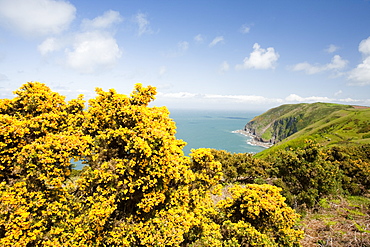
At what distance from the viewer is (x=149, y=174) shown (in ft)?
30.9

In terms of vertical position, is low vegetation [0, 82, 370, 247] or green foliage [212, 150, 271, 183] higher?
low vegetation [0, 82, 370, 247]

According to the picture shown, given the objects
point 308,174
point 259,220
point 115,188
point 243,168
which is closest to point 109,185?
point 115,188

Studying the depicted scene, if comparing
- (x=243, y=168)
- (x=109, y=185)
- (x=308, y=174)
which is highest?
(x=109, y=185)

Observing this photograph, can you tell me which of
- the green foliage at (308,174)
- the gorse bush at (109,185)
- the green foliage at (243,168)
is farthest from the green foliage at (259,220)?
the green foliage at (243,168)

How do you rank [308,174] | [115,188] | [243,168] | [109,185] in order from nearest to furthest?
[109,185] → [115,188] → [308,174] → [243,168]

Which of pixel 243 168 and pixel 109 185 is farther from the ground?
pixel 109 185

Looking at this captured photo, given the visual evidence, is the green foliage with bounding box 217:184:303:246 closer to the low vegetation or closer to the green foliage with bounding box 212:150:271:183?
the low vegetation

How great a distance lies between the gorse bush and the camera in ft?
27.6

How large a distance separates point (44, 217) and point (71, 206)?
3.56 feet

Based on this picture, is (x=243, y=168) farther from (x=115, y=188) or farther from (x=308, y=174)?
(x=115, y=188)

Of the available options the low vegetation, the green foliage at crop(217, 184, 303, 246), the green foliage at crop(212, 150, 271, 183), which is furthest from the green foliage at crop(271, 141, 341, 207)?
the green foliage at crop(212, 150, 271, 183)

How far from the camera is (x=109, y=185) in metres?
9.13

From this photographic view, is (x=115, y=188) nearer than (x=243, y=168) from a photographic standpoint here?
Yes

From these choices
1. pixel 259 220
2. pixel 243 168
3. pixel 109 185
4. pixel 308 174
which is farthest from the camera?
pixel 243 168
